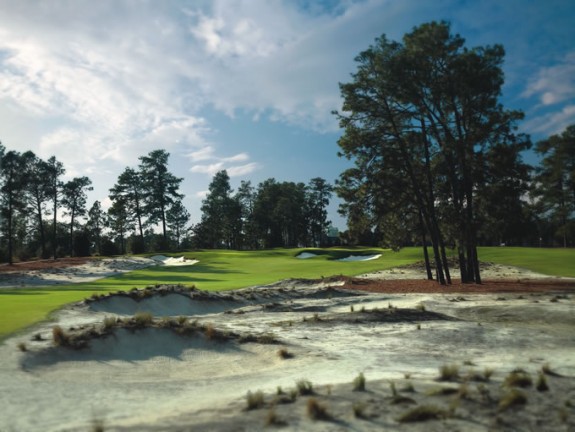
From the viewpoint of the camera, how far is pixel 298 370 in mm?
9172

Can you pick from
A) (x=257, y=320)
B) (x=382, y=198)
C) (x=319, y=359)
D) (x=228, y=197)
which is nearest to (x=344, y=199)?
(x=382, y=198)

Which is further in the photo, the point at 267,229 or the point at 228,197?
the point at 267,229

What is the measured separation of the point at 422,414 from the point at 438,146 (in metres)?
25.5

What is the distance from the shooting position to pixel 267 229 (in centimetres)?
11294

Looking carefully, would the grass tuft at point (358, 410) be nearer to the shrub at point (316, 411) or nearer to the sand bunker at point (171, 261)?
the shrub at point (316, 411)

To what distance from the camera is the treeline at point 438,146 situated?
26172 millimetres

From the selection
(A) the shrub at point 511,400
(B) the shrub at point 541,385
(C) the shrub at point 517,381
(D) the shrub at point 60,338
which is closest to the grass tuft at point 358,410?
(A) the shrub at point 511,400

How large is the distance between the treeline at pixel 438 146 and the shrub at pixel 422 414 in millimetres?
21657

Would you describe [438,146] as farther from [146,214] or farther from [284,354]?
[146,214]

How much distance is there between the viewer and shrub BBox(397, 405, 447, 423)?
18.9 feet

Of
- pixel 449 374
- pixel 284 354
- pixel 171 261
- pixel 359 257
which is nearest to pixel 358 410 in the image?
pixel 449 374

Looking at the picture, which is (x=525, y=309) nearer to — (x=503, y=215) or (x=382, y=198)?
(x=503, y=215)

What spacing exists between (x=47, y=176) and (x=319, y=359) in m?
66.9

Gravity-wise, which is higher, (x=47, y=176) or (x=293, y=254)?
(x=47, y=176)
